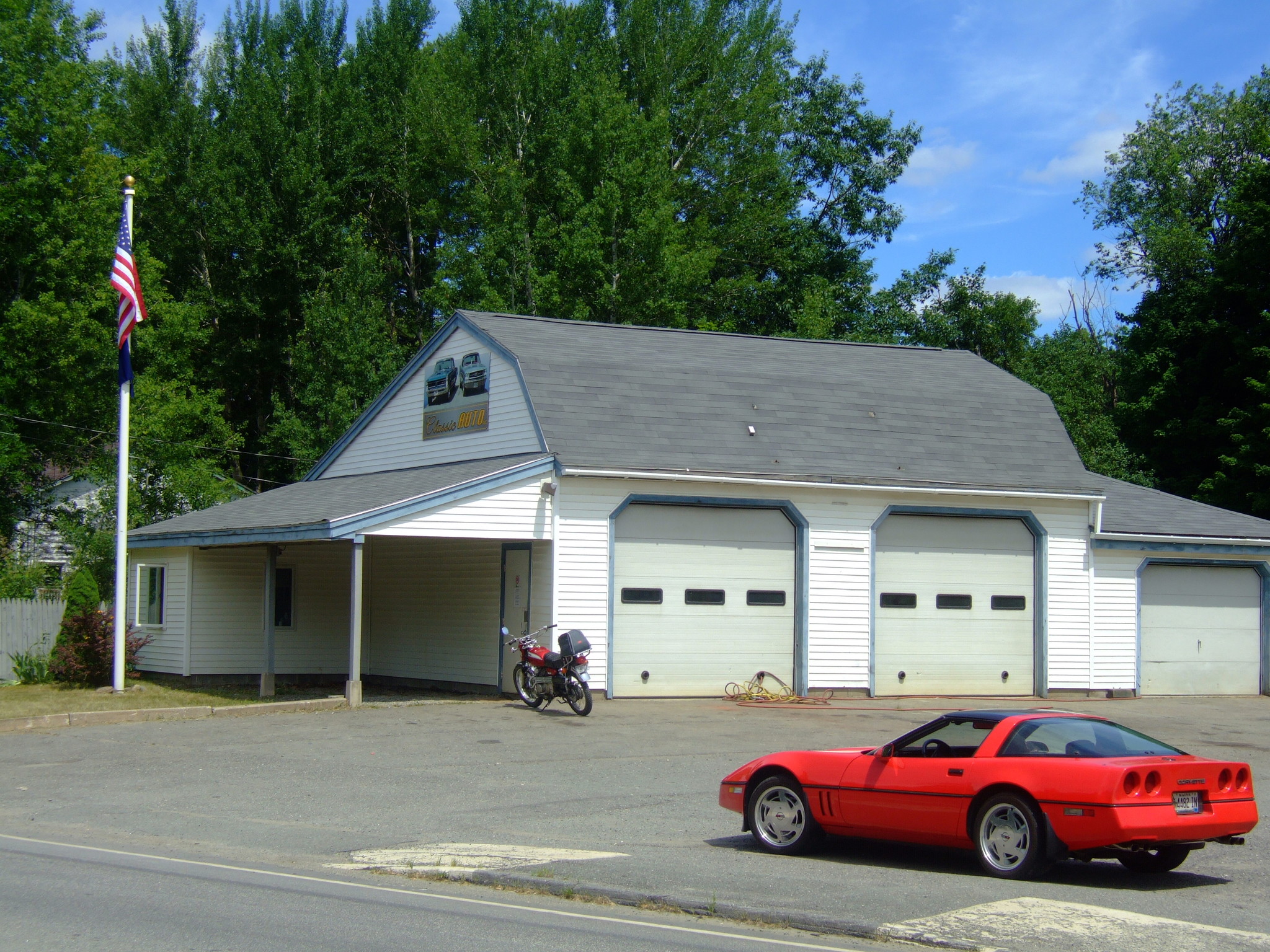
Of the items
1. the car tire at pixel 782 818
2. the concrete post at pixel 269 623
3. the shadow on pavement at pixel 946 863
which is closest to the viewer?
the shadow on pavement at pixel 946 863

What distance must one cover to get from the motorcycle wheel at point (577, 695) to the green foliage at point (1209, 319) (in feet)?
90.9

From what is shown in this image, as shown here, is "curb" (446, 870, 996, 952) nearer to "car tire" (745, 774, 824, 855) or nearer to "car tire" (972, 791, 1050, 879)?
"car tire" (972, 791, 1050, 879)

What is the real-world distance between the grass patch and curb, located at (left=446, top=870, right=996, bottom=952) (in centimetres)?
1178

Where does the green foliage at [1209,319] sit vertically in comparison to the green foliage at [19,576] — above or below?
above

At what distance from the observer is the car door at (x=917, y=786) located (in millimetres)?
9336

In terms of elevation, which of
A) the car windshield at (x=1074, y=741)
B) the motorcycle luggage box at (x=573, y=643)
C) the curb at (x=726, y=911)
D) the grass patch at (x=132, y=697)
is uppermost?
the car windshield at (x=1074, y=741)

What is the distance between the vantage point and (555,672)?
19156 mm

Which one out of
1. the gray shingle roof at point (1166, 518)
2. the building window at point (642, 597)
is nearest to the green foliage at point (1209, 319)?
the gray shingle roof at point (1166, 518)

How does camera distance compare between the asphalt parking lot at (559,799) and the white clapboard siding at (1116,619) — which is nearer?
the asphalt parking lot at (559,799)

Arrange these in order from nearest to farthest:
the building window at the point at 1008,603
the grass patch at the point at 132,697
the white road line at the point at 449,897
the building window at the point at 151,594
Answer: the white road line at the point at 449,897
the grass patch at the point at 132,697
the building window at the point at 1008,603
the building window at the point at 151,594

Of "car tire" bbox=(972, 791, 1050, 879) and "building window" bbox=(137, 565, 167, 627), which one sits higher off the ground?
"building window" bbox=(137, 565, 167, 627)

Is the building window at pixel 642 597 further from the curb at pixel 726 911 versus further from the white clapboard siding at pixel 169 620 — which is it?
the curb at pixel 726 911

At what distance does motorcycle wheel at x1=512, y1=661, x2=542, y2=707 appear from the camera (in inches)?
768

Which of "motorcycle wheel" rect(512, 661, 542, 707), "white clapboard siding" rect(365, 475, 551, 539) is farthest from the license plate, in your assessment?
"white clapboard siding" rect(365, 475, 551, 539)
